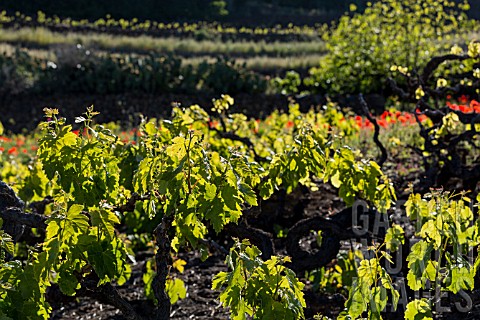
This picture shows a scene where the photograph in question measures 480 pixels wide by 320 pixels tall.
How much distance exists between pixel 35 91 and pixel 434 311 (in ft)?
44.3

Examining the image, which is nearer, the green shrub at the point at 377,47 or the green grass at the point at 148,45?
the green shrub at the point at 377,47

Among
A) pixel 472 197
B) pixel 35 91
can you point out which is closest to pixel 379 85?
pixel 35 91

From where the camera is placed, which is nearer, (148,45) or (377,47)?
(377,47)

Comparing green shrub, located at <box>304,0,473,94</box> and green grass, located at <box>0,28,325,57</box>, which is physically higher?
green grass, located at <box>0,28,325,57</box>

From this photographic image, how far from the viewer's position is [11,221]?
347cm

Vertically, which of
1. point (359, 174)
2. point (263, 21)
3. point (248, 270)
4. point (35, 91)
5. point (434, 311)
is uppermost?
point (263, 21)

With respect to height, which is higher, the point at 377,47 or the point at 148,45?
the point at 148,45

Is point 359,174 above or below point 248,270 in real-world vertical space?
above

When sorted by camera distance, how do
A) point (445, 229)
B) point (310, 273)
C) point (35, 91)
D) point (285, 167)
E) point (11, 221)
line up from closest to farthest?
point (445, 229), point (11, 221), point (285, 167), point (310, 273), point (35, 91)

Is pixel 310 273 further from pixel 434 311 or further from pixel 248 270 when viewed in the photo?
pixel 248 270

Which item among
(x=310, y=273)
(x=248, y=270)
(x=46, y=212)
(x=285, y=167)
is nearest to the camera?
(x=248, y=270)

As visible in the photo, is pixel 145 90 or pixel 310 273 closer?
pixel 310 273

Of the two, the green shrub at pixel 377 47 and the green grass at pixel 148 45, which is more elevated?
the green grass at pixel 148 45

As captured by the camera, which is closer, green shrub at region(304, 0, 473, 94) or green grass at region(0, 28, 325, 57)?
green shrub at region(304, 0, 473, 94)
